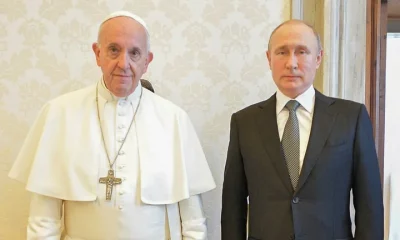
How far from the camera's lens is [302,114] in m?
1.68

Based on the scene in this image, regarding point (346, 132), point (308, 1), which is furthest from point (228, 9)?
point (346, 132)

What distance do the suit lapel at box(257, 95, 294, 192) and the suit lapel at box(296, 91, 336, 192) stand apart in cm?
6

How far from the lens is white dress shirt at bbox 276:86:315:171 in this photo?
1649 millimetres

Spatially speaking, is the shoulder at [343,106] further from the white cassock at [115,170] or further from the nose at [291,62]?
the white cassock at [115,170]

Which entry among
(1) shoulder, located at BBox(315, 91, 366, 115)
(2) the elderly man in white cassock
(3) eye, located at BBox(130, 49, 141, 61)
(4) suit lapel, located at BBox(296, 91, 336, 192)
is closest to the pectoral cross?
(2) the elderly man in white cassock

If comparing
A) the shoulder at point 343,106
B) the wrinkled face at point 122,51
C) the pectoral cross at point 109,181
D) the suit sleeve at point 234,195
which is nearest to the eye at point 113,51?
the wrinkled face at point 122,51

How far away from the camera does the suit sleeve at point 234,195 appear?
177 centimetres

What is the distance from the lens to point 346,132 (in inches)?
63.4

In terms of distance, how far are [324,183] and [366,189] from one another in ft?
0.48

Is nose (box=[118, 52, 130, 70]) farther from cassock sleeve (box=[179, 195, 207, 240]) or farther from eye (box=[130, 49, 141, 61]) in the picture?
cassock sleeve (box=[179, 195, 207, 240])

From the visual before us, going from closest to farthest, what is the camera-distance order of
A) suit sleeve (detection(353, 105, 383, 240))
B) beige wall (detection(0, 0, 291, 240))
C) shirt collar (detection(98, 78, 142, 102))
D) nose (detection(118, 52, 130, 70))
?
1. suit sleeve (detection(353, 105, 383, 240))
2. nose (detection(118, 52, 130, 70))
3. shirt collar (detection(98, 78, 142, 102))
4. beige wall (detection(0, 0, 291, 240))

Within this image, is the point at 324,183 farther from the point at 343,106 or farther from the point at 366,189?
the point at 343,106

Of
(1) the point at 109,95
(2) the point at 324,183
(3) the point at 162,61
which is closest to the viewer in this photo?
(2) the point at 324,183

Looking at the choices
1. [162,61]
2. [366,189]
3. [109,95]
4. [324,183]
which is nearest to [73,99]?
[109,95]
